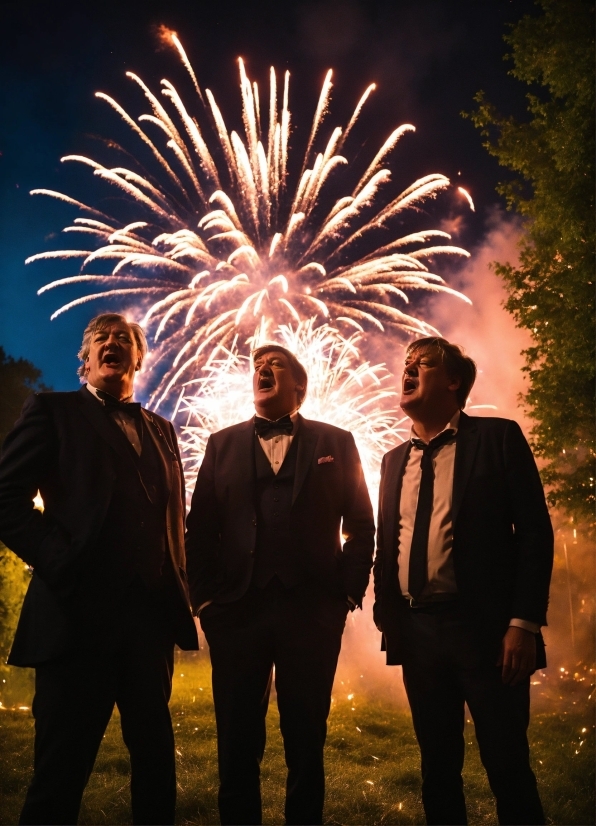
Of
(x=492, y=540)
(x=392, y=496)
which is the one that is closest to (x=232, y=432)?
(x=392, y=496)

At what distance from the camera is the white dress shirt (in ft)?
10.5

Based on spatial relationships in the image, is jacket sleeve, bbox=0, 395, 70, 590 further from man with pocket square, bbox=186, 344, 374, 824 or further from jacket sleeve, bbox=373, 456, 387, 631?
jacket sleeve, bbox=373, 456, 387, 631

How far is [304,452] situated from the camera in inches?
143

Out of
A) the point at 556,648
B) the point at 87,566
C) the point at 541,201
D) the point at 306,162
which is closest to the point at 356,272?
the point at 306,162

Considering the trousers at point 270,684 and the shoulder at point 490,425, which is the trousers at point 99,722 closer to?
the trousers at point 270,684

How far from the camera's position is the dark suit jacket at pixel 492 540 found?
311 cm

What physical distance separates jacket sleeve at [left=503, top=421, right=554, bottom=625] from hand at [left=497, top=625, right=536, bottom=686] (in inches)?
3.7

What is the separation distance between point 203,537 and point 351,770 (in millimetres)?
4490

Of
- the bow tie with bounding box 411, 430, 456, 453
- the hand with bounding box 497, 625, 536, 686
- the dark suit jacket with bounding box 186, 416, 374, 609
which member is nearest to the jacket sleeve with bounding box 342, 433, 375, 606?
the dark suit jacket with bounding box 186, 416, 374, 609

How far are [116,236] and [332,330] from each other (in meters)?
4.78

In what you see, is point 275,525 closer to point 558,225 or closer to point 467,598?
point 467,598

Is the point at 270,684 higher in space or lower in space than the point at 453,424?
lower

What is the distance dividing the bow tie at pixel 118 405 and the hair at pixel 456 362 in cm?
172

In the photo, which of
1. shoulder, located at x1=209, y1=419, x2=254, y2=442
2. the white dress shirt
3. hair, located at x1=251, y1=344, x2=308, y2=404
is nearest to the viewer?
the white dress shirt
